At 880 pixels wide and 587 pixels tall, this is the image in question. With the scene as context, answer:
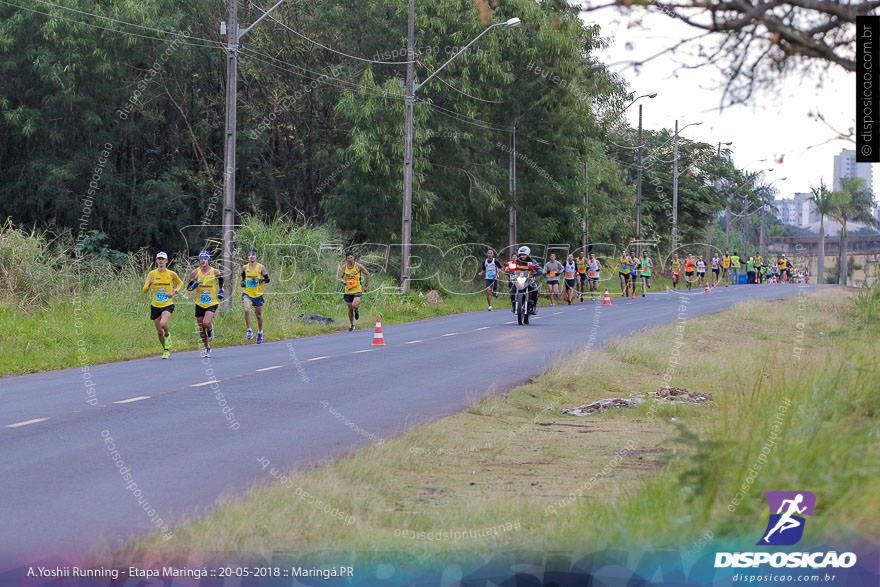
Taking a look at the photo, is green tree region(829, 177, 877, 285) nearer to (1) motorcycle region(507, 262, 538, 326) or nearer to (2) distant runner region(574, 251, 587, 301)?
(2) distant runner region(574, 251, 587, 301)

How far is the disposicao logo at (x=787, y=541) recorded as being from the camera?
533 cm

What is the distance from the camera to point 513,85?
43.1 m

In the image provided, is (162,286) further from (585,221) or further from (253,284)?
(585,221)

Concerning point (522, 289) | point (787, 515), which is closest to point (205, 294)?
point (522, 289)

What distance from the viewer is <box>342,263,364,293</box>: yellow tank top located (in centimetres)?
2427

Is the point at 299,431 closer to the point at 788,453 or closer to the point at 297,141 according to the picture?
the point at 788,453

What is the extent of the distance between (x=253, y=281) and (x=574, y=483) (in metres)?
14.3

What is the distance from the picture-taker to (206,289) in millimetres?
19016

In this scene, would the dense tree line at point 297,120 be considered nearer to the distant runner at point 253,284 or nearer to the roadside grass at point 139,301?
the roadside grass at point 139,301

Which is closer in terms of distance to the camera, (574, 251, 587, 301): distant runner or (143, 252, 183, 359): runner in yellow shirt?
(143, 252, 183, 359): runner in yellow shirt

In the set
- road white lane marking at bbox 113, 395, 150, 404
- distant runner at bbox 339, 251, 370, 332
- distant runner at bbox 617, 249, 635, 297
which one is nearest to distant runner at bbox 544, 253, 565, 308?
distant runner at bbox 617, 249, 635, 297

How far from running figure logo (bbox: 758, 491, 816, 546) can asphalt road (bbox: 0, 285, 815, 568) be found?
3710 millimetres

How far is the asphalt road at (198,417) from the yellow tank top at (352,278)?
215 cm

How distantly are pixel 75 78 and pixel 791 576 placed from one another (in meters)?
39.7
